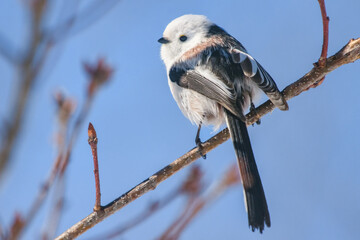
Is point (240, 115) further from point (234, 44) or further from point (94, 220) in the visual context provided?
point (94, 220)

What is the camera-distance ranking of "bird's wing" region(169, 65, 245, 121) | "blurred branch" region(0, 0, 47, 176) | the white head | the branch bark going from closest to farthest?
"blurred branch" region(0, 0, 47, 176) → the branch bark → "bird's wing" region(169, 65, 245, 121) → the white head

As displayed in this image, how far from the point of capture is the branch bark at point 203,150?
5.80 feet

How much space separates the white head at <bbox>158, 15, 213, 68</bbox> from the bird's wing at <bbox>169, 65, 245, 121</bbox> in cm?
33

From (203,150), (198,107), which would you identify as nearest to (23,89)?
(203,150)

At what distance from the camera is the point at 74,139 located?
44.0 inches

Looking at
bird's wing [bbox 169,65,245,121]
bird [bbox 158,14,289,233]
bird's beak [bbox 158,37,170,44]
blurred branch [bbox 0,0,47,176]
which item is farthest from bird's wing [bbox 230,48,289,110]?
blurred branch [bbox 0,0,47,176]

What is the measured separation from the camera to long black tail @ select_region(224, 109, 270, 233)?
77.7 inches

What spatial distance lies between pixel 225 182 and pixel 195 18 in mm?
1929

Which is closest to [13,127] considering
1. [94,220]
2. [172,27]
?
[94,220]

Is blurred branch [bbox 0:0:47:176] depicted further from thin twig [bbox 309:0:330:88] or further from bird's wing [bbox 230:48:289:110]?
bird's wing [bbox 230:48:289:110]

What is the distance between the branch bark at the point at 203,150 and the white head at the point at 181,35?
2.73 feet

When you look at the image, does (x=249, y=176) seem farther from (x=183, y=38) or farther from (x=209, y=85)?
(x=183, y=38)

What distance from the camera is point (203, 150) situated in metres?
2.18

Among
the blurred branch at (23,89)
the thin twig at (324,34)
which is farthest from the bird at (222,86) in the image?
the blurred branch at (23,89)
